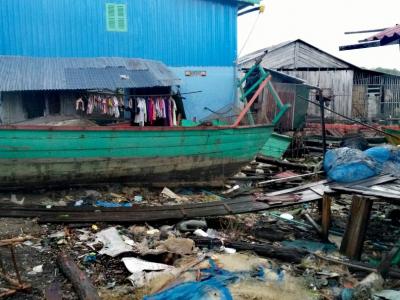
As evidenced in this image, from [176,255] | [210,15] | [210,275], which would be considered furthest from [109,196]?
[210,15]

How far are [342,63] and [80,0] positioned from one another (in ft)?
48.3

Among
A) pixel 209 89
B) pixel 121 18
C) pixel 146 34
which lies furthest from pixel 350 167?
pixel 121 18

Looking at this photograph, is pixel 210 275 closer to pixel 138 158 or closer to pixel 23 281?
pixel 23 281

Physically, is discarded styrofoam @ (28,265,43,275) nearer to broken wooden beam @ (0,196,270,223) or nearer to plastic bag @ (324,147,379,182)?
broken wooden beam @ (0,196,270,223)

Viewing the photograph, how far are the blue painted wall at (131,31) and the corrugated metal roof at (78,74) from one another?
364 millimetres

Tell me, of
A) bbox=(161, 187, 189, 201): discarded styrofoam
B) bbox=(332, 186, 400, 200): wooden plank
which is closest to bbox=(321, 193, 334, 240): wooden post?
bbox=(332, 186, 400, 200): wooden plank

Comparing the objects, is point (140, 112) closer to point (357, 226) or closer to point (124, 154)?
point (124, 154)

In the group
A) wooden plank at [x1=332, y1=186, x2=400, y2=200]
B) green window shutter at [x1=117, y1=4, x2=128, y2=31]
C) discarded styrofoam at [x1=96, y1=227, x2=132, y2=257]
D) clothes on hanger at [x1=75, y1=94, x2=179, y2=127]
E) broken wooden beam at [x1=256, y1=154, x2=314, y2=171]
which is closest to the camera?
discarded styrofoam at [x1=96, y1=227, x2=132, y2=257]

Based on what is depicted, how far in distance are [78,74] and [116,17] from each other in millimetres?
2549

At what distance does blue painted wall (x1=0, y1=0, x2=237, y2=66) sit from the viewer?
11334 mm

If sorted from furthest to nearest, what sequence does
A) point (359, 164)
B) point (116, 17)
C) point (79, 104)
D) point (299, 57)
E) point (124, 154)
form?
point (299, 57)
point (116, 17)
point (79, 104)
point (124, 154)
point (359, 164)

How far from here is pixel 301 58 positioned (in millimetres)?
21766

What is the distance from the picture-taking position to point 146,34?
43.4ft

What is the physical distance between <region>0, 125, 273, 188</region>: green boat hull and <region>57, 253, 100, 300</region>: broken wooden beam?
9.02ft
